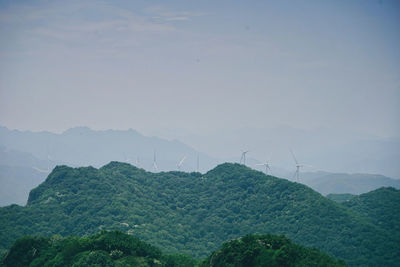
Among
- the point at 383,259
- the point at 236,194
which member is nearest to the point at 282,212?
the point at 236,194

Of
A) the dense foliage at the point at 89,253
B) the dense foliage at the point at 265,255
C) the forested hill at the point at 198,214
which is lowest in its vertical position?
the dense foliage at the point at 89,253

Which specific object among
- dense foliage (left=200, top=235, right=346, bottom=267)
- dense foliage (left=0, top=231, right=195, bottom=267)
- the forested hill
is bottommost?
dense foliage (left=0, top=231, right=195, bottom=267)

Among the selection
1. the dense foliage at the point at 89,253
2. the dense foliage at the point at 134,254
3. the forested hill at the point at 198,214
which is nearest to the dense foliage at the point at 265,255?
the dense foliage at the point at 134,254

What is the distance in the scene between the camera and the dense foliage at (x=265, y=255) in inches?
2201

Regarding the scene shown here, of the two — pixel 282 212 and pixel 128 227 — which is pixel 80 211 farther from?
pixel 282 212

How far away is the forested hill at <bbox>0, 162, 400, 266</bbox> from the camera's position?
3858 inches

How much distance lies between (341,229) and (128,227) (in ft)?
162

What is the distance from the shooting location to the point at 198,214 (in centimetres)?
12681

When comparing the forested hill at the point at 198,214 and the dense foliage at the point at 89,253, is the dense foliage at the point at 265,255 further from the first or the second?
the forested hill at the point at 198,214

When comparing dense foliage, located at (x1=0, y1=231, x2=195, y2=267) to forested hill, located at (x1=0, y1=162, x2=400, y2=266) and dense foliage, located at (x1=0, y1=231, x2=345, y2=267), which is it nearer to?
dense foliage, located at (x1=0, y1=231, x2=345, y2=267)

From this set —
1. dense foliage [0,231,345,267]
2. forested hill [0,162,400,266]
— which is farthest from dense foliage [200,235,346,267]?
forested hill [0,162,400,266]

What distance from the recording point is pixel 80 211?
11456 centimetres

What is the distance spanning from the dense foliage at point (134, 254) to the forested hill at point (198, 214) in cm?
2671

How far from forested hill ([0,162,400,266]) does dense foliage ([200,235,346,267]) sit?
32.6 metres
